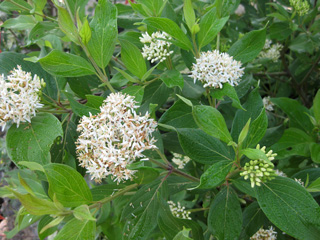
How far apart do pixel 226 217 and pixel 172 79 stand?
1.26ft

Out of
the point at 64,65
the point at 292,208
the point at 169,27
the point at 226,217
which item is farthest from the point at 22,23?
the point at 292,208

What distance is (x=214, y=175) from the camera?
2.25ft

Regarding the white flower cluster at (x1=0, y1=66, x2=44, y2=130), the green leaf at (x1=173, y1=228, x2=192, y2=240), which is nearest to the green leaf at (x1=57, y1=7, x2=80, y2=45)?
the white flower cluster at (x1=0, y1=66, x2=44, y2=130)

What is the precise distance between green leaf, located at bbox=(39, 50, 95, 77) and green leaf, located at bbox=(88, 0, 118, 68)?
0.14ft

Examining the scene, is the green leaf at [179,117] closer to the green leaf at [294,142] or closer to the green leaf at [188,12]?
the green leaf at [188,12]

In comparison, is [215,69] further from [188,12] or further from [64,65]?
[64,65]

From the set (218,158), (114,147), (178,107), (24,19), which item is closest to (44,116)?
(114,147)

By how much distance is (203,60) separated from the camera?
2.80 feet

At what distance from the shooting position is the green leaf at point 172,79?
2.63 feet

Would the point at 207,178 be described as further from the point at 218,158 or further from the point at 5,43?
the point at 5,43

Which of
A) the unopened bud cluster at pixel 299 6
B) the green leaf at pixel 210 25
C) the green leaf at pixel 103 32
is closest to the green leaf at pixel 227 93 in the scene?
the green leaf at pixel 210 25

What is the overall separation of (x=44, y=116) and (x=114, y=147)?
0.22 metres

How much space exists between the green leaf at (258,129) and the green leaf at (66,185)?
40 cm

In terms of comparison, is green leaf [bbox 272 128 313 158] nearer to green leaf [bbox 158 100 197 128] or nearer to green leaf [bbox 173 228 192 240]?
green leaf [bbox 158 100 197 128]
